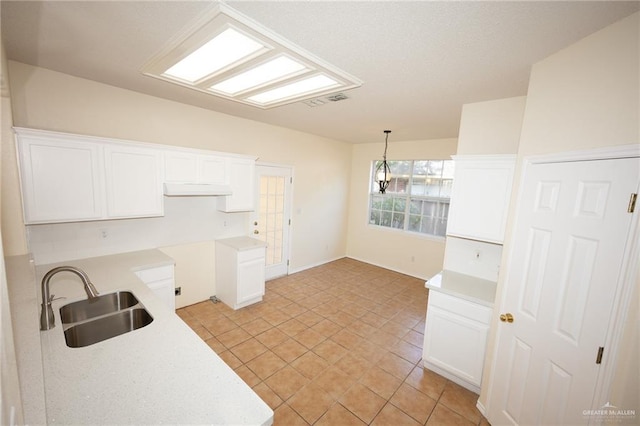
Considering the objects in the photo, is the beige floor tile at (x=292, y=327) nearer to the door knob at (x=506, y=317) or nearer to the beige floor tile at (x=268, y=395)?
the beige floor tile at (x=268, y=395)

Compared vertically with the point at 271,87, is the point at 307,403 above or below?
below

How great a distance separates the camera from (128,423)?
1.04 metres

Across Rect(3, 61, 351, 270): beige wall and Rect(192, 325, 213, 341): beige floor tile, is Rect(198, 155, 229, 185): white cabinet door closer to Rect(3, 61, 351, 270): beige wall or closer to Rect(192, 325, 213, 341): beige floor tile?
Rect(3, 61, 351, 270): beige wall

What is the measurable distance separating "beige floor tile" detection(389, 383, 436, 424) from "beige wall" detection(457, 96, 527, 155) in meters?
2.44

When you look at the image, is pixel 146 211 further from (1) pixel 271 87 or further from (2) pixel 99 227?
(1) pixel 271 87

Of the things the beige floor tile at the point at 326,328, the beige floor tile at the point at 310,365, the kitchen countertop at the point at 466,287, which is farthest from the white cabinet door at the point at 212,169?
the kitchen countertop at the point at 466,287

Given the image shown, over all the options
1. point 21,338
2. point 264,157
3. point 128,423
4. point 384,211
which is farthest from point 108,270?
point 384,211

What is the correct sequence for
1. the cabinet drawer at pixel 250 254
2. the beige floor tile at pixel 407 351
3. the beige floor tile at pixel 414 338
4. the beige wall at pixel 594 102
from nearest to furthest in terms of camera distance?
the beige wall at pixel 594 102 → the beige floor tile at pixel 407 351 → the beige floor tile at pixel 414 338 → the cabinet drawer at pixel 250 254

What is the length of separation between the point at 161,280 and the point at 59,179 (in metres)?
1.29

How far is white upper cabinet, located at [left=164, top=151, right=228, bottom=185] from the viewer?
3.03 metres

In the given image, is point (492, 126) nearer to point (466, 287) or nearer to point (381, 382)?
point (466, 287)

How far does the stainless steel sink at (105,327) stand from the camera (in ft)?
5.73

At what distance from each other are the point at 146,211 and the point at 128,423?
2.34 m

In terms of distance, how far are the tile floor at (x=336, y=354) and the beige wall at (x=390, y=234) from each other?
2.60ft
